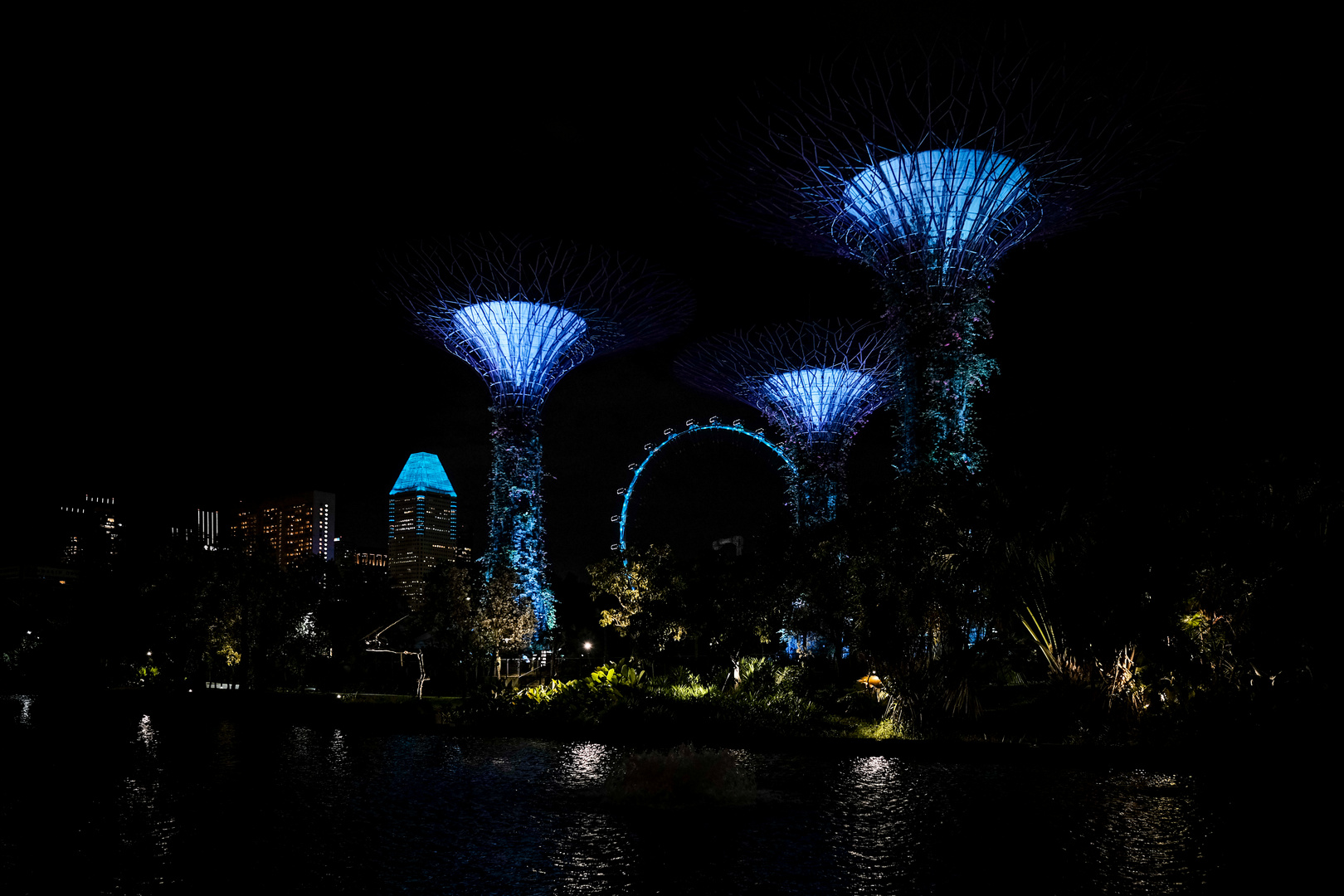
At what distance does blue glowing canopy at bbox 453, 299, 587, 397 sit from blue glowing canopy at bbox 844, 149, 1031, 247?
12461 millimetres

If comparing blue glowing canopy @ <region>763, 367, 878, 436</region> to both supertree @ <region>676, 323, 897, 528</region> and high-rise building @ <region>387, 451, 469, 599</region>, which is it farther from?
high-rise building @ <region>387, 451, 469, 599</region>

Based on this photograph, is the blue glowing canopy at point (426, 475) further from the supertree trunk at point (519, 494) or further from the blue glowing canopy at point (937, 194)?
the blue glowing canopy at point (937, 194)

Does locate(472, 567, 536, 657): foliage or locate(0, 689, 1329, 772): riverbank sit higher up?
locate(472, 567, 536, 657): foliage

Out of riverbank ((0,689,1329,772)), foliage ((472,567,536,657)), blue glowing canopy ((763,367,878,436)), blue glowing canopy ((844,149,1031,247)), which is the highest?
blue glowing canopy ((844,149,1031,247))

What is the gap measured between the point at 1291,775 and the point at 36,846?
46.8 ft

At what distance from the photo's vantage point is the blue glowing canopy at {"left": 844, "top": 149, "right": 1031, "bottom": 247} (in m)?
27.4

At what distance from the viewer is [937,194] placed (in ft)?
91.5

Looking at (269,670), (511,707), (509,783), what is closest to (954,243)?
(511,707)

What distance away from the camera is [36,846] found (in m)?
9.72

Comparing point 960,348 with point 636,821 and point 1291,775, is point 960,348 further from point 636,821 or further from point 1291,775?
point 636,821

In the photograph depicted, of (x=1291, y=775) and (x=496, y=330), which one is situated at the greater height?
(x=496, y=330)

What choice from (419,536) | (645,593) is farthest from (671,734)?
(419,536)

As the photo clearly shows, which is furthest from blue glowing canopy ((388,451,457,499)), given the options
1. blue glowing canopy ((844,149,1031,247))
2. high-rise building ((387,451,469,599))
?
blue glowing canopy ((844,149,1031,247))

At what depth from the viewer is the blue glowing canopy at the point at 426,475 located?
92.0 m
